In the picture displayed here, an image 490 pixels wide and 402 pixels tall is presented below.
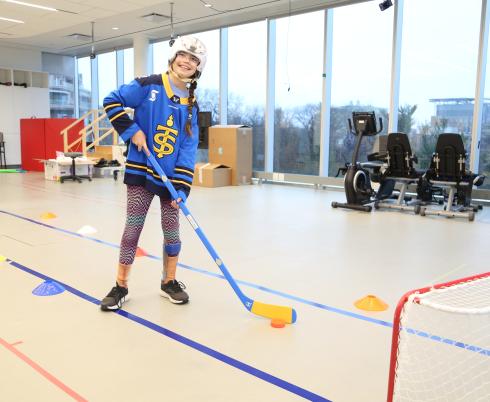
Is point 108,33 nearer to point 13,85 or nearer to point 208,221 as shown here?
point 13,85

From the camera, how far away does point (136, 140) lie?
8.31 feet

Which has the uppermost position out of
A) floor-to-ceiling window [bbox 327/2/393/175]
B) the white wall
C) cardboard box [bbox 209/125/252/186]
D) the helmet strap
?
the white wall

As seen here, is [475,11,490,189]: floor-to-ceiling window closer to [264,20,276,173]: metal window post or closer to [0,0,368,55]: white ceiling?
[0,0,368,55]: white ceiling

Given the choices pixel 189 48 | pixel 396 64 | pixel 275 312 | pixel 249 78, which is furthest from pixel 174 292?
pixel 249 78

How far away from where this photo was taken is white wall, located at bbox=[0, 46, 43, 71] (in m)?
12.8

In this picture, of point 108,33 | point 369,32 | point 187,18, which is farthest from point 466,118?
point 108,33

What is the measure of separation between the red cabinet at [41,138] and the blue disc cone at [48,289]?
347 inches

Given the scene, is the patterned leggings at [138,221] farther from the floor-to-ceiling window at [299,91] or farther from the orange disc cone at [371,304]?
the floor-to-ceiling window at [299,91]

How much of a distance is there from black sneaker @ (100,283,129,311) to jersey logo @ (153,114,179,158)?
80cm

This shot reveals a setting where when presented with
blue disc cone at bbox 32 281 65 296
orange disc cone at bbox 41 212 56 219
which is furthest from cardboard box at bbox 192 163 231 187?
blue disc cone at bbox 32 281 65 296

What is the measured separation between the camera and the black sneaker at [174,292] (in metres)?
2.78

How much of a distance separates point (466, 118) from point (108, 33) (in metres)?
8.16

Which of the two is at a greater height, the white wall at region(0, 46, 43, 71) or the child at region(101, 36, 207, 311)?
the white wall at region(0, 46, 43, 71)

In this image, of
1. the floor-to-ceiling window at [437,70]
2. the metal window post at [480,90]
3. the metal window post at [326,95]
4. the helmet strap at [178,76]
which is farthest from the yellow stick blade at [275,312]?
the metal window post at [326,95]
